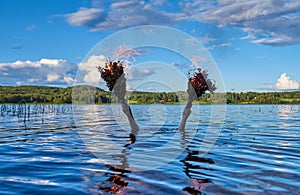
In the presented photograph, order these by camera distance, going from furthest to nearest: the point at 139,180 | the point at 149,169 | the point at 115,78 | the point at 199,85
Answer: the point at 199,85 → the point at 115,78 → the point at 149,169 → the point at 139,180

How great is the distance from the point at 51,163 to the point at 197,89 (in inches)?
382

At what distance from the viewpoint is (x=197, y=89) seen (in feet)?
63.0

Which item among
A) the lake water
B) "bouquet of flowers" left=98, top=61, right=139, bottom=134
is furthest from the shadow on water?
"bouquet of flowers" left=98, top=61, right=139, bottom=134

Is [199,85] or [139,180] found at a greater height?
[199,85]

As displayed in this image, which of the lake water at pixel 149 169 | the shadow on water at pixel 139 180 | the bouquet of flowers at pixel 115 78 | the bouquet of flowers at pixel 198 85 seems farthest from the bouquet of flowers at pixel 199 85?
the shadow on water at pixel 139 180

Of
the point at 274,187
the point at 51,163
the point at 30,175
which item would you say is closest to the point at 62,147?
the point at 51,163

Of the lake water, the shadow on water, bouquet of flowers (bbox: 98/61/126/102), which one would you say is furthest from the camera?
bouquet of flowers (bbox: 98/61/126/102)

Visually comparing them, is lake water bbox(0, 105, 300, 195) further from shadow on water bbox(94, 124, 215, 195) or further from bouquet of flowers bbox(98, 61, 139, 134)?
bouquet of flowers bbox(98, 61, 139, 134)

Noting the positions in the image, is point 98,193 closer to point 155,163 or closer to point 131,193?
point 131,193

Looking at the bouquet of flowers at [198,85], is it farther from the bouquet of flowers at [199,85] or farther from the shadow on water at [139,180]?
the shadow on water at [139,180]

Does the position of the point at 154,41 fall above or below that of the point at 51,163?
above

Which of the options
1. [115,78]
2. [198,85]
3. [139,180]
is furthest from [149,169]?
[198,85]

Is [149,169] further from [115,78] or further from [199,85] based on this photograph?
[199,85]

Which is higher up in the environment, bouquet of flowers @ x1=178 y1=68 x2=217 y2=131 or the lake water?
bouquet of flowers @ x1=178 y1=68 x2=217 y2=131
